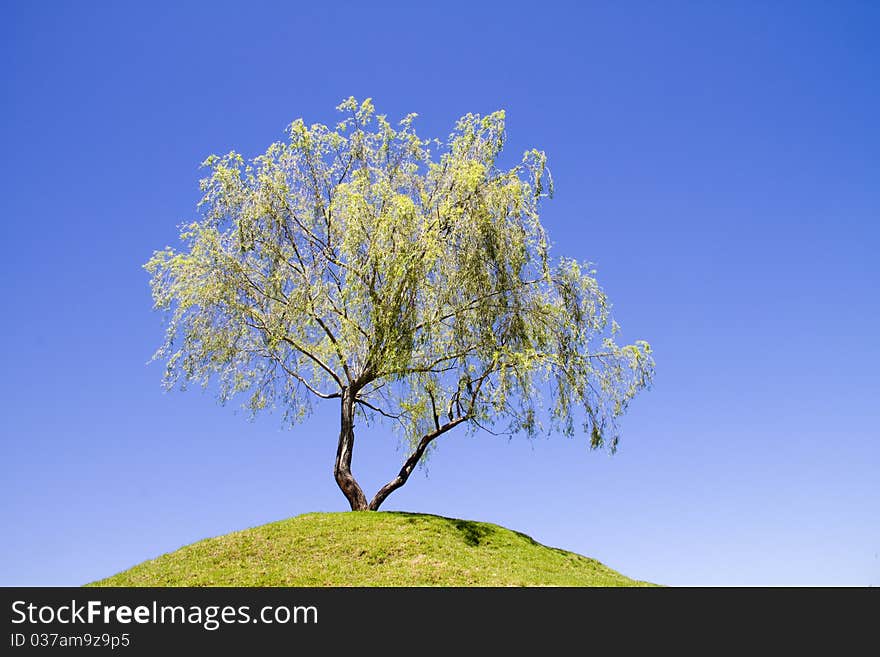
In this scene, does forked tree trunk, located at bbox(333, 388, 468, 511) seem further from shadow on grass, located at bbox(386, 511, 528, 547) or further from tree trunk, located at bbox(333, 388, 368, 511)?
shadow on grass, located at bbox(386, 511, 528, 547)

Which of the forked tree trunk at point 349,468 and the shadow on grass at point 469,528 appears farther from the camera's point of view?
the forked tree trunk at point 349,468

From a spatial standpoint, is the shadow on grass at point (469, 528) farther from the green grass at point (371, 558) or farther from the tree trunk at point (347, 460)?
the tree trunk at point (347, 460)

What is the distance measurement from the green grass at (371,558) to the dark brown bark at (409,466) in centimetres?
151

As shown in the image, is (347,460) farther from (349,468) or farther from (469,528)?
(469,528)

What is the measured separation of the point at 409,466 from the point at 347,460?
6.78 ft

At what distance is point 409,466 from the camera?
2458cm

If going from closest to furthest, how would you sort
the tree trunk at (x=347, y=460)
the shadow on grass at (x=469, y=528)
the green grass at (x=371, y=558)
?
the green grass at (x=371, y=558) < the shadow on grass at (x=469, y=528) < the tree trunk at (x=347, y=460)

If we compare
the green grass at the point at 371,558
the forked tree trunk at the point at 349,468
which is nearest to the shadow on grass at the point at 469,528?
the green grass at the point at 371,558

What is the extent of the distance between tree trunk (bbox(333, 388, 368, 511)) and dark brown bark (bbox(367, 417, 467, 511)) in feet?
1.47

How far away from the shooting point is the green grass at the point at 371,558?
18.5 meters

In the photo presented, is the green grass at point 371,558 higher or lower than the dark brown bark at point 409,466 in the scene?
lower

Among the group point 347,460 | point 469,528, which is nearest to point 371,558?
point 469,528
